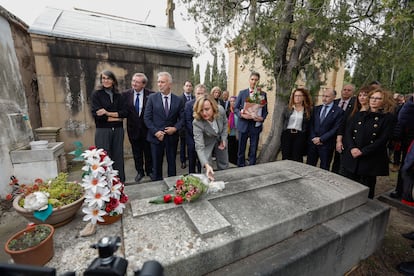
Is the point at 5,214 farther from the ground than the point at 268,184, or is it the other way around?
the point at 268,184

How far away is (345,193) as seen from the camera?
A: 241cm

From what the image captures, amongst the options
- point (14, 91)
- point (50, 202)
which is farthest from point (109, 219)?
point (14, 91)

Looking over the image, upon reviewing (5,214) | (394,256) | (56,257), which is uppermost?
(56,257)

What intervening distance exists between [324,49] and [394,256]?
11.3 feet

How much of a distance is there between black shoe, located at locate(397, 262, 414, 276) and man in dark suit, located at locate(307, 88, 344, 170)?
6.01 ft

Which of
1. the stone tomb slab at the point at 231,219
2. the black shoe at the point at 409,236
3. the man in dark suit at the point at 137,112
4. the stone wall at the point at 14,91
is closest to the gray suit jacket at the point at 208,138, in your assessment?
the stone tomb slab at the point at 231,219

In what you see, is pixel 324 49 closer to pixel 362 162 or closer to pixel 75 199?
pixel 362 162

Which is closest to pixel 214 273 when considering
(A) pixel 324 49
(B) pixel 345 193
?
(B) pixel 345 193

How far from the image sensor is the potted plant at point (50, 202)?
1.45 meters

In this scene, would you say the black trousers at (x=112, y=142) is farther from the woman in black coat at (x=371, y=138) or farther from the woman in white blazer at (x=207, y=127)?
the woman in black coat at (x=371, y=138)

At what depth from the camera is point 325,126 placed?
381 cm

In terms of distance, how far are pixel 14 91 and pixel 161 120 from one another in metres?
3.03

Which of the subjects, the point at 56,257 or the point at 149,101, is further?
the point at 149,101

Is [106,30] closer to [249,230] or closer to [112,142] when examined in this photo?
[112,142]
